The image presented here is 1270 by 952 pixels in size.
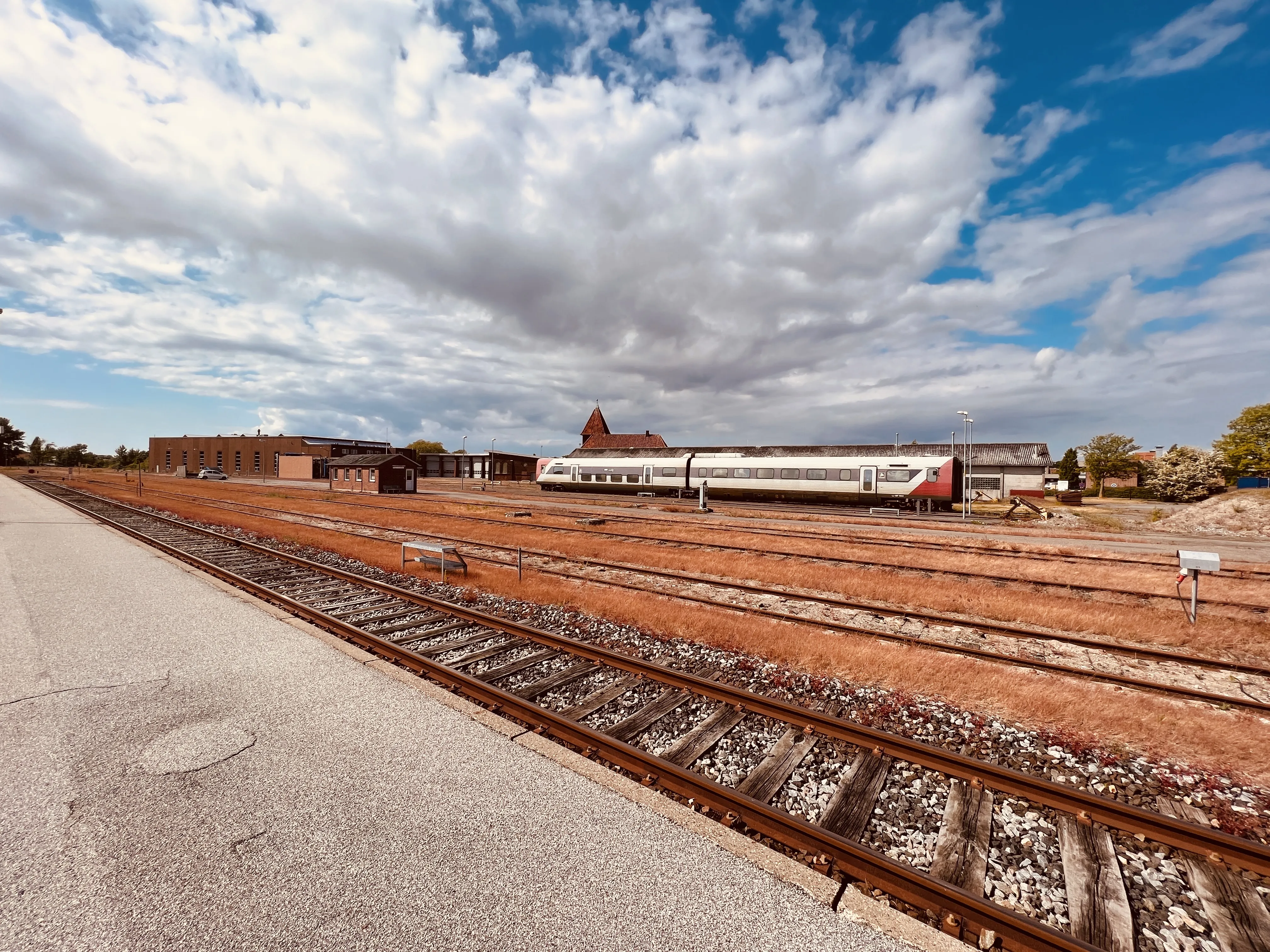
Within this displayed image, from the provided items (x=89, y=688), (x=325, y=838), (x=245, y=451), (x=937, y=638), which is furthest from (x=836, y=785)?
(x=245, y=451)

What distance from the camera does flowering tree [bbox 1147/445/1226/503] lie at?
52.1 m

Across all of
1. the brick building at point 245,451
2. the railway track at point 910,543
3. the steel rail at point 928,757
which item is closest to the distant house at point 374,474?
the railway track at point 910,543

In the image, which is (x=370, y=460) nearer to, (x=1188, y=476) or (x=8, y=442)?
(x=1188, y=476)

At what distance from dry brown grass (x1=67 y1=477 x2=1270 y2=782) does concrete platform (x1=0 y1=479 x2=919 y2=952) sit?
4317 mm

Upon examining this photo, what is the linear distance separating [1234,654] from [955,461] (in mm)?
27468

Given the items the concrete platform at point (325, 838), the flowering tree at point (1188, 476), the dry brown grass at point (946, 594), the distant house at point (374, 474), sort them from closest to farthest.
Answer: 1. the concrete platform at point (325, 838)
2. the dry brown grass at point (946, 594)
3. the flowering tree at point (1188, 476)
4. the distant house at point (374, 474)

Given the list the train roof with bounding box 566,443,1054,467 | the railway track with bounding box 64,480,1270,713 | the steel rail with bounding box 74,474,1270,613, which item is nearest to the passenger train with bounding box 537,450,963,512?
the train roof with bounding box 566,443,1054,467

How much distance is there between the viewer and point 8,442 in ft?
415

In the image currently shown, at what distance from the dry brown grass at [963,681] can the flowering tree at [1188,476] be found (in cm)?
6445

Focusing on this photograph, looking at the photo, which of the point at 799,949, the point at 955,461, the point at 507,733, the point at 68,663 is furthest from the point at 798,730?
the point at 955,461

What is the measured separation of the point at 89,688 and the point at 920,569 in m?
17.9

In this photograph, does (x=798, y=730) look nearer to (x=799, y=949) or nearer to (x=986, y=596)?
(x=799, y=949)

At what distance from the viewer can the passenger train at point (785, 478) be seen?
3450 cm

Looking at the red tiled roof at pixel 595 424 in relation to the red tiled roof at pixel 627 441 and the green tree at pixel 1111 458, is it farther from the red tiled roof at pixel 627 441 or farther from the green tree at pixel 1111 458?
the green tree at pixel 1111 458
